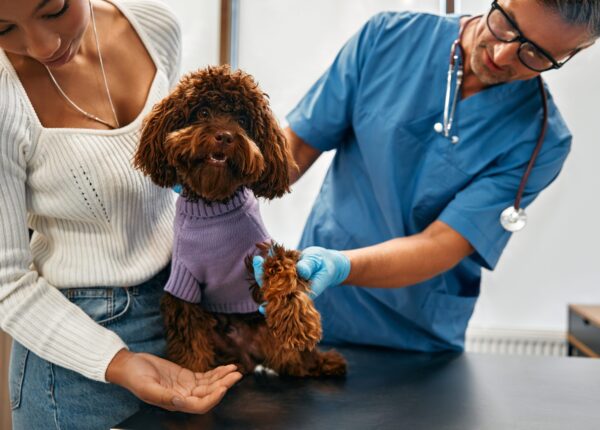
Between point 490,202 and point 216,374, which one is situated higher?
point 490,202

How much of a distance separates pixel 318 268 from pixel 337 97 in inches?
24.3

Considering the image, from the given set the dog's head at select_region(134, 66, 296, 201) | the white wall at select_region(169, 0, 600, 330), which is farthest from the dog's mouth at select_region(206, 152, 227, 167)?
the white wall at select_region(169, 0, 600, 330)

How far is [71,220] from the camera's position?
1.08 metres

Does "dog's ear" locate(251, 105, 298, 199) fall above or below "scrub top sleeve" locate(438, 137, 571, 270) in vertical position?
above

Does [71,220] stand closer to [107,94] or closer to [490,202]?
[107,94]

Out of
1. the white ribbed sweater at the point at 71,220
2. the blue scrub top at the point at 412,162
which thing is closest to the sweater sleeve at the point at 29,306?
the white ribbed sweater at the point at 71,220

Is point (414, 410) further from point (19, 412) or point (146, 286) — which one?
point (19, 412)

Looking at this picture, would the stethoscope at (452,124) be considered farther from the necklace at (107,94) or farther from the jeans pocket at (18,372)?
the jeans pocket at (18,372)

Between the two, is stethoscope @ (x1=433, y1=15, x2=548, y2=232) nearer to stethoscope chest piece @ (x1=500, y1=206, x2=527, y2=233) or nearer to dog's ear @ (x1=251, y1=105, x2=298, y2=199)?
stethoscope chest piece @ (x1=500, y1=206, x2=527, y2=233)

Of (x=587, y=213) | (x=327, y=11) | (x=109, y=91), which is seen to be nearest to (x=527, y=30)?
(x=109, y=91)

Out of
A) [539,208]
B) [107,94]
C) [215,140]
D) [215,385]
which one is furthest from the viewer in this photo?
[539,208]

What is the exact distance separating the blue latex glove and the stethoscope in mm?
440

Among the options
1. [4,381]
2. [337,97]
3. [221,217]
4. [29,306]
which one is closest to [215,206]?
[221,217]

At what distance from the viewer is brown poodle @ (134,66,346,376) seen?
0.91 meters
